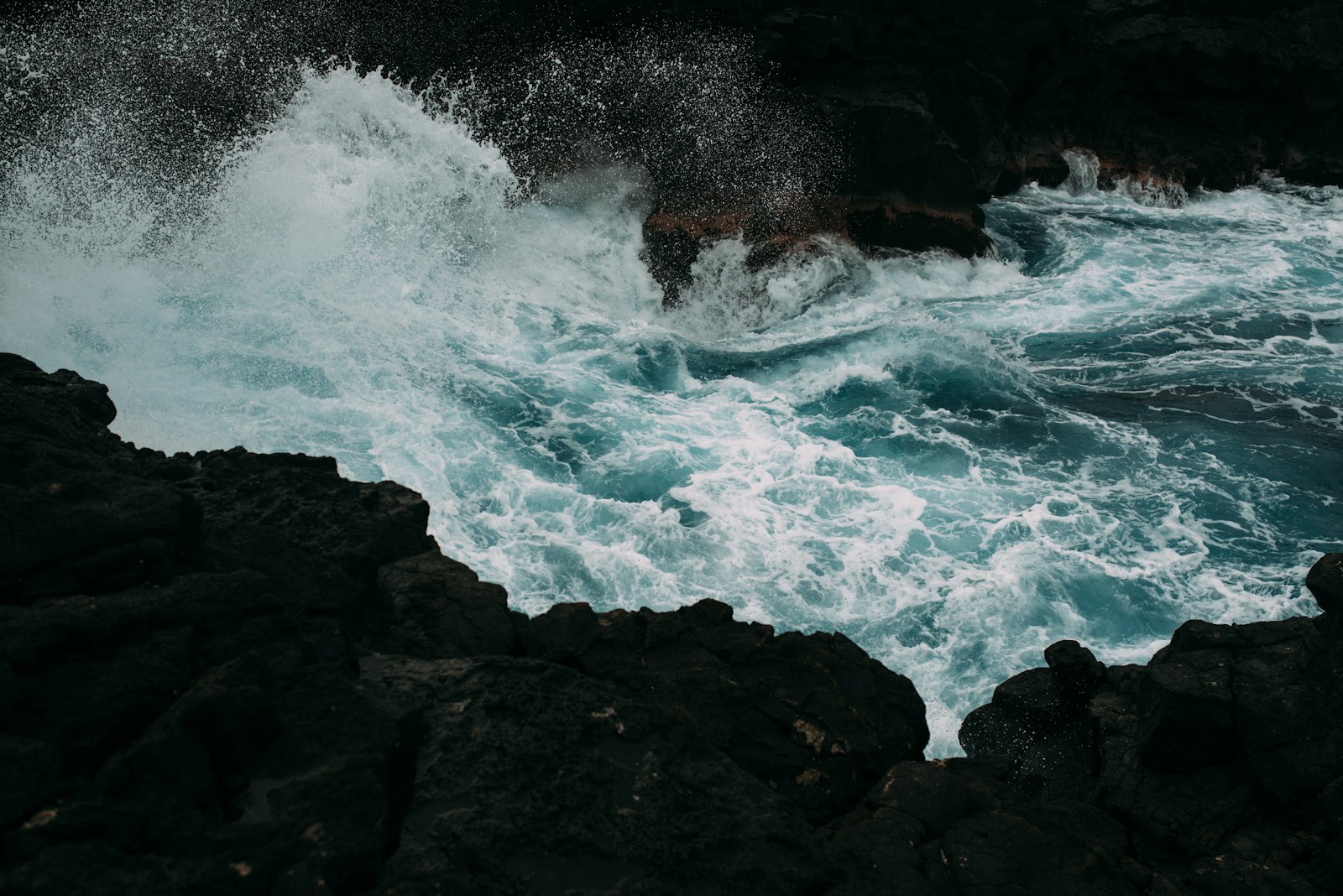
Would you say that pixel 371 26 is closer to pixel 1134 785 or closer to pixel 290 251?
pixel 290 251

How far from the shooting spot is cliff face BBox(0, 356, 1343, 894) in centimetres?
386

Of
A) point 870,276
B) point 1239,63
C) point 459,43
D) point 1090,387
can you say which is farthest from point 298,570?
point 1239,63

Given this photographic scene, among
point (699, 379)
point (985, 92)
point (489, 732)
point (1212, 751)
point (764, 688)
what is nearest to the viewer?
point (489, 732)

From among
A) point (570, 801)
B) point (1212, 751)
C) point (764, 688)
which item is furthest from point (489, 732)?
point (1212, 751)

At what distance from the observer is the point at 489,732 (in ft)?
15.4

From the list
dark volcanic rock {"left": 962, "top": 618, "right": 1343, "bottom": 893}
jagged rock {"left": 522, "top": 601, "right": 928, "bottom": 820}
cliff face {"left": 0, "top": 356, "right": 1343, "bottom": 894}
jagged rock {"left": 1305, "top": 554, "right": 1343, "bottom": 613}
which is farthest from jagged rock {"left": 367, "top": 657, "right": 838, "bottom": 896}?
jagged rock {"left": 1305, "top": 554, "right": 1343, "bottom": 613}

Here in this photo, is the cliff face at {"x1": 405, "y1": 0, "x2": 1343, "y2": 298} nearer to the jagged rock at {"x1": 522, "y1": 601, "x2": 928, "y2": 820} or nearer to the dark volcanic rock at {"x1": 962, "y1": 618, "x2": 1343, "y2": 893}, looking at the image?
the jagged rock at {"x1": 522, "y1": 601, "x2": 928, "y2": 820}

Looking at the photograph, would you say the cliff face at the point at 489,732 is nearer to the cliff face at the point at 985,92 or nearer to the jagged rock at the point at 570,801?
the jagged rock at the point at 570,801

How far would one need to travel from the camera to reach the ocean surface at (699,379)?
10078 mm

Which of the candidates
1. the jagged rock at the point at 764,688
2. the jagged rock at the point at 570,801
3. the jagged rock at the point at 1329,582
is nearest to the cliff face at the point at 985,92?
the jagged rock at the point at 764,688

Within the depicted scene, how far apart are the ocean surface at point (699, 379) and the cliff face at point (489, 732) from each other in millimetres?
2279

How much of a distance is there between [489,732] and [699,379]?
394 inches

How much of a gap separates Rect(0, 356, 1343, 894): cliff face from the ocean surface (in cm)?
228

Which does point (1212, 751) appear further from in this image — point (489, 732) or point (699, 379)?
point (699, 379)
